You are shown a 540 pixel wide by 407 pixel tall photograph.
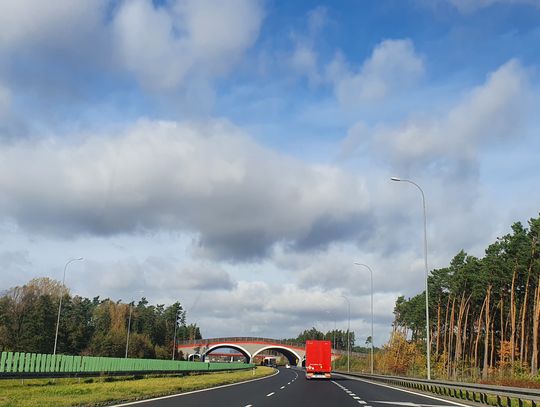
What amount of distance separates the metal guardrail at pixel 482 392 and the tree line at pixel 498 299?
1916 cm

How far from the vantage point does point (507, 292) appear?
70375mm

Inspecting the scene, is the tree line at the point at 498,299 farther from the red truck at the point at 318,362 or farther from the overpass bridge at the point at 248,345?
the overpass bridge at the point at 248,345

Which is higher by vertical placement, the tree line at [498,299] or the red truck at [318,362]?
the tree line at [498,299]

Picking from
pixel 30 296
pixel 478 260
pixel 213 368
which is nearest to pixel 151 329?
pixel 30 296

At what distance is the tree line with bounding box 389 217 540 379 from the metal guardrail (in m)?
19.2

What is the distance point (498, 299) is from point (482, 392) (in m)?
56.0

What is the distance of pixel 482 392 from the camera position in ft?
78.0

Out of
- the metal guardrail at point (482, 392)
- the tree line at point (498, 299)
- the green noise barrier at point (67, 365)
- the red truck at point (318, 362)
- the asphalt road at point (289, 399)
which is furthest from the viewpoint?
the tree line at point (498, 299)

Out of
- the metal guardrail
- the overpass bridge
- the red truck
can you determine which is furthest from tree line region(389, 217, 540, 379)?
the overpass bridge

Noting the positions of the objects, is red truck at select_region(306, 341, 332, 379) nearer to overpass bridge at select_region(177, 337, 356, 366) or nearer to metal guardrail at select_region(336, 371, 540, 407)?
metal guardrail at select_region(336, 371, 540, 407)

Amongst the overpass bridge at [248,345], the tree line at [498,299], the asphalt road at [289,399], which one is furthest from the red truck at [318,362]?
the overpass bridge at [248,345]

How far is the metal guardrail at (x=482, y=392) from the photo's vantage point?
760 inches

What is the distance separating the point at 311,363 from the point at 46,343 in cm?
5399

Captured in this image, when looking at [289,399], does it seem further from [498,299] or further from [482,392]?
[498,299]
